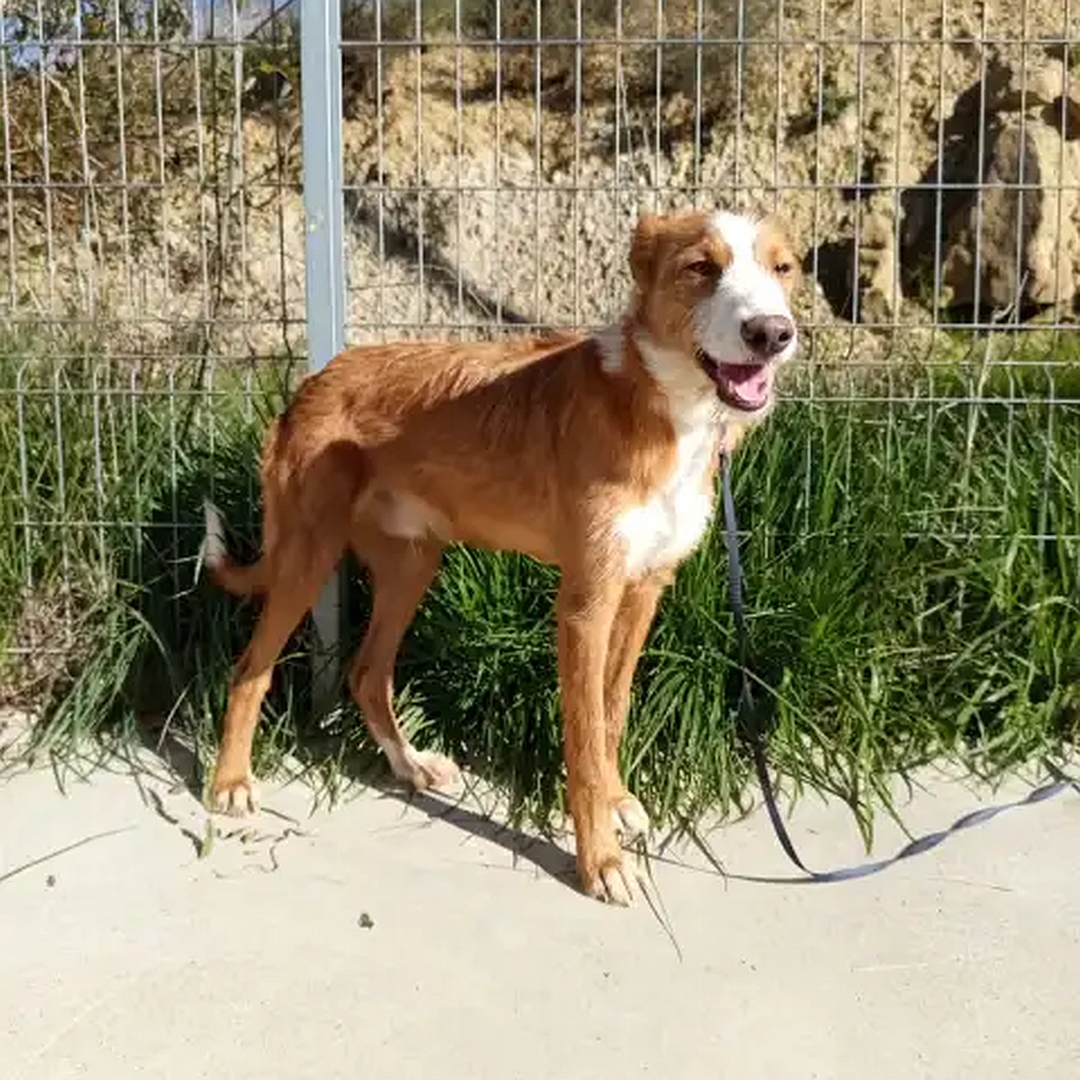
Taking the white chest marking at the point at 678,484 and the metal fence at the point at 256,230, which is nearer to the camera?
the white chest marking at the point at 678,484

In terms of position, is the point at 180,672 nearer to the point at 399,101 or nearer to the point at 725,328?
the point at 725,328

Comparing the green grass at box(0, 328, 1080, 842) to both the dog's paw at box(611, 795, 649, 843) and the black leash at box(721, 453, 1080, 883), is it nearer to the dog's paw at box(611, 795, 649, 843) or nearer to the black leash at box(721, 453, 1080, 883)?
the black leash at box(721, 453, 1080, 883)

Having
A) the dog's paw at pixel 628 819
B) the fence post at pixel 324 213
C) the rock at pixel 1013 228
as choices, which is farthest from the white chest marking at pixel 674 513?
the rock at pixel 1013 228

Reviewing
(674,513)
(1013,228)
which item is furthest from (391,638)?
(1013,228)

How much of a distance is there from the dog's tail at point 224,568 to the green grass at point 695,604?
0.90ft

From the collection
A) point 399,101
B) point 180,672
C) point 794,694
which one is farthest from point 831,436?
point 399,101

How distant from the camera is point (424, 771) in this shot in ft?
13.9

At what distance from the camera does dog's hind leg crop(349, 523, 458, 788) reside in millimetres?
4215

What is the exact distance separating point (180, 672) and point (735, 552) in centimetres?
187

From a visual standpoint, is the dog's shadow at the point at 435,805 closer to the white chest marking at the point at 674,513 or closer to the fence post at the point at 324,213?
the fence post at the point at 324,213

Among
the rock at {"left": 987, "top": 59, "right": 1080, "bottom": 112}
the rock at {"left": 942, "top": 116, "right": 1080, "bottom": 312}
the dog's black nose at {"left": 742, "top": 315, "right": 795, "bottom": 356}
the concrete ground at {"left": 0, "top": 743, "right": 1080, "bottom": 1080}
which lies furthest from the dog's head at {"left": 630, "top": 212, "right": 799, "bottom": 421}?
the rock at {"left": 987, "top": 59, "right": 1080, "bottom": 112}

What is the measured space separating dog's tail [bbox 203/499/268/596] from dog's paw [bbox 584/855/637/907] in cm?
134

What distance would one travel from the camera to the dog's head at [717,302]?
3170 millimetres

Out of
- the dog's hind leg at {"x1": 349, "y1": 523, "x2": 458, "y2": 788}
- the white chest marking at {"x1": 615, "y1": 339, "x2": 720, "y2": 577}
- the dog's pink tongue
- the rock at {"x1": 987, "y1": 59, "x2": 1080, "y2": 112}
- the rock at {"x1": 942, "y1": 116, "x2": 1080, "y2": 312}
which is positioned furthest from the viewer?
the rock at {"x1": 987, "y1": 59, "x2": 1080, "y2": 112}
